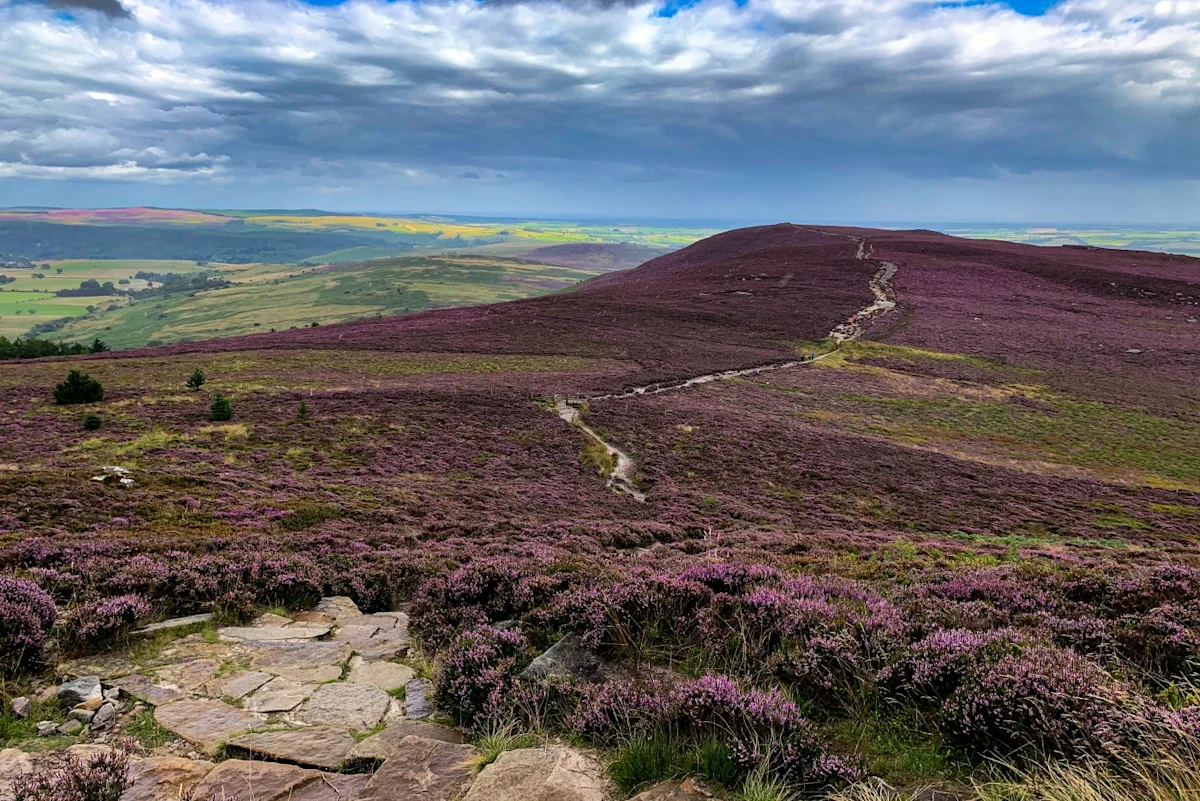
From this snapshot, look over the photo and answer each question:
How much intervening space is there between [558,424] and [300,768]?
112 feet

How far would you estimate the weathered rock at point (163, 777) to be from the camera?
4.64 m

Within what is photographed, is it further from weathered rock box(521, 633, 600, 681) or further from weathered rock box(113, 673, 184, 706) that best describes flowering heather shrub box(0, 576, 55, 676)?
weathered rock box(521, 633, 600, 681)

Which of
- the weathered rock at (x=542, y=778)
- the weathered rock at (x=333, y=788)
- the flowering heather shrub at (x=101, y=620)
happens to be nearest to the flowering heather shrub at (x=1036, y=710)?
the weathered rock at (x=542, y=778)

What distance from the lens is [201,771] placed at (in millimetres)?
5000

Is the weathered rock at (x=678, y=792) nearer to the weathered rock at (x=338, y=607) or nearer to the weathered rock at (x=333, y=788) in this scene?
the weathered rock at (x=333, y=788)

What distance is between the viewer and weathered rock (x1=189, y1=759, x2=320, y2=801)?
462 centimetres

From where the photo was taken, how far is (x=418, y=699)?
671cm

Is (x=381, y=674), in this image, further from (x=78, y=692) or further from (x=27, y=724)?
(x=27, y=724)

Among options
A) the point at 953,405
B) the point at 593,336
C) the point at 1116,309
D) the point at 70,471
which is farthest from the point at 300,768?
the point at 1116,309

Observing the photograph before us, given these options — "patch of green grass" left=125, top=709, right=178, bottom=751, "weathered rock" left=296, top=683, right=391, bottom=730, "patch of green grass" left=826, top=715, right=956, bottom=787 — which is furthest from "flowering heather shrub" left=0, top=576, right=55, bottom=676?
"patch of green grass" left=826, top=715, right=956, bottom=787

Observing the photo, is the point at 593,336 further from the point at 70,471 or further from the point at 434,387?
the point at 70,471

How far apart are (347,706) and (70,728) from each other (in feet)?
7.99

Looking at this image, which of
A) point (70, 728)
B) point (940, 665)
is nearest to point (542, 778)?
point (940, 665)

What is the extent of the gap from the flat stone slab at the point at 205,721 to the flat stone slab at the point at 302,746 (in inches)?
11.8
